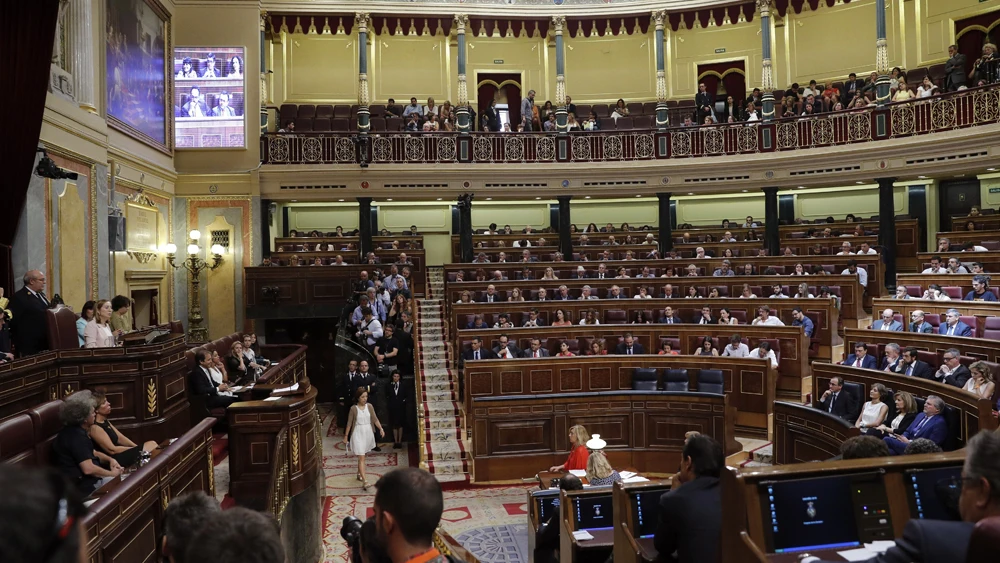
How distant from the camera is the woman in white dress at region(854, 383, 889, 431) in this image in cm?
671

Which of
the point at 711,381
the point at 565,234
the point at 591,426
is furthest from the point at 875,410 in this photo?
the point at 565,234

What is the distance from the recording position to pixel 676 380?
9172 millimetres

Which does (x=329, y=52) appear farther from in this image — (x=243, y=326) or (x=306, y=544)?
(x=306, y=544)

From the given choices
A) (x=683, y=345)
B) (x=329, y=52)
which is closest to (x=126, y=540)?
(x=683, y=345)

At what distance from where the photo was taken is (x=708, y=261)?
44.1ft

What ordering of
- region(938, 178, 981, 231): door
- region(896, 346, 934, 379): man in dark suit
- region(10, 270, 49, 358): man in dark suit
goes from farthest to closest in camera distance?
region(938, 178, 981, 231): door < region(896, 346, 934, 379): man in dark suit < region(10, 270, 49, 358): man in dark suit

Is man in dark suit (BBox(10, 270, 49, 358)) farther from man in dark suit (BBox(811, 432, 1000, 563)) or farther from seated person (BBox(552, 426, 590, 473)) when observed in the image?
man in dark suit (BBox(811, 432, 1000, 563))

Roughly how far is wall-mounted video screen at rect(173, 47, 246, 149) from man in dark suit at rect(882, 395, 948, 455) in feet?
42.3

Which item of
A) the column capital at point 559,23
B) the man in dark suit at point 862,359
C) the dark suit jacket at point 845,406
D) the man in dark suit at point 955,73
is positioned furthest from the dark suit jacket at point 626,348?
the column capital at point 559,23

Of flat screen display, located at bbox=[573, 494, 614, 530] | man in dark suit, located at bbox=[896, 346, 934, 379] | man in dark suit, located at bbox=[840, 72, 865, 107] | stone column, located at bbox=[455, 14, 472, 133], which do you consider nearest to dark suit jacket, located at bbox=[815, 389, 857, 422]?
man in dark suit, located at bbox=[896, 346, 934, 379]

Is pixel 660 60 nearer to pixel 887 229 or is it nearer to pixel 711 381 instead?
pixel 887 229

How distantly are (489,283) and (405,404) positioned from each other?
2.98m

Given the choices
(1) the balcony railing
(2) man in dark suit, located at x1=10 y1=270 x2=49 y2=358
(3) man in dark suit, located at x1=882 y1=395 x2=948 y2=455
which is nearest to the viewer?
(3) man in dark suit, located at x1=882 y1=395 x2=948 y2=455

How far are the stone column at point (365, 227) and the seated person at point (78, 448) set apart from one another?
11169 mm
